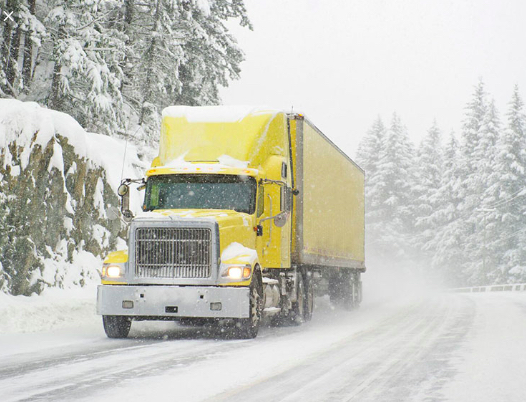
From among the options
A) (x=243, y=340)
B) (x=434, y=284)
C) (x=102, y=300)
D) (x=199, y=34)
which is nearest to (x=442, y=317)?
(x=243, y=340)

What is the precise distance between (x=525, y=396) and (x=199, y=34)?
23808 mm

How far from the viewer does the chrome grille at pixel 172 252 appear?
498 inches

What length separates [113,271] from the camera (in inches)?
508

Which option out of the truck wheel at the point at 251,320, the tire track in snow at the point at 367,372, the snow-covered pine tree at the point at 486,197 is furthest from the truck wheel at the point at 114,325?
the snow-covered pine tree at the point at 486,197

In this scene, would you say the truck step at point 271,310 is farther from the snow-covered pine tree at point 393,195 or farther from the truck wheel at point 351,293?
the snow-covered pine tree at point 393,195

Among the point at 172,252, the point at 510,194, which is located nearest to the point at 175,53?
the point at 172,252

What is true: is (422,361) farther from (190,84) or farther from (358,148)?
(358,148)

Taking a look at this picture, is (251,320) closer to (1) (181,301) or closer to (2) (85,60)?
(1) (181,301)

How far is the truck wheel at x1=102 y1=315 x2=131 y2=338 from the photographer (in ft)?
42.7

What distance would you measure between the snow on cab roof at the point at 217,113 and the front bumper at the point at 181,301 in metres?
3.58

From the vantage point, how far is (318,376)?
8.61 meters

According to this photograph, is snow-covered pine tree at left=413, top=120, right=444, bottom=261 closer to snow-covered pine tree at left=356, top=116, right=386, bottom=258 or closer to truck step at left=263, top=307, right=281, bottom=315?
snow-covered pine tree at left=356, top=116, right=386, bottom=258

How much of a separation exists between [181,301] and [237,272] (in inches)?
38.9

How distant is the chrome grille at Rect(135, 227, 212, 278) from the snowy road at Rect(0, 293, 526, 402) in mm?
1100
